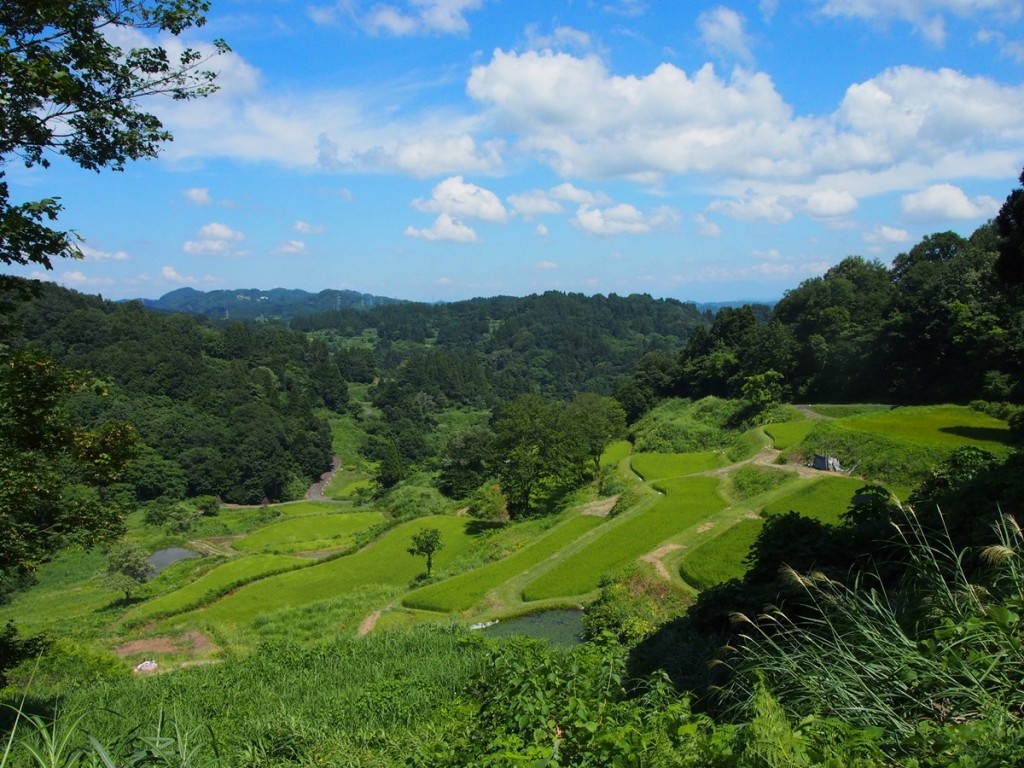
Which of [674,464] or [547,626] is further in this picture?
[674,464]

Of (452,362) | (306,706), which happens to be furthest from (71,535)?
(452,362)

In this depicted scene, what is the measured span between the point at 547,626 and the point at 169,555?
156 feet

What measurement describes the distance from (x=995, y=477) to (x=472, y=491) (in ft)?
160

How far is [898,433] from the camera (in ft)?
90.9

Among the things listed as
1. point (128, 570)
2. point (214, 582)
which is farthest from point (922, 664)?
point (128, 570)

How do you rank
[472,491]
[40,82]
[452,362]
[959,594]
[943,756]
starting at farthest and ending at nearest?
1. [452,362]
2. [472,491]
3. [40,82]
4. [959,594]
5. [943,756]

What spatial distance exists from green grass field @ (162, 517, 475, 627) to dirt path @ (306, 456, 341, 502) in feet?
167

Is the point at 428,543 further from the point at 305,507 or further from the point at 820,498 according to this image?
the point at 305,507

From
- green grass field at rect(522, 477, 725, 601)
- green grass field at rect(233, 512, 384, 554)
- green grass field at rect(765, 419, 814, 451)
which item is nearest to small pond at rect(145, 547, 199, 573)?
green grass field at rect(233, 512, 384, 554)

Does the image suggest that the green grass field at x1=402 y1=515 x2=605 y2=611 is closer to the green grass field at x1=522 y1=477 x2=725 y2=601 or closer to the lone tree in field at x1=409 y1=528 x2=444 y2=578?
the green grass field at x1=522 y1=477 x2=725 y2=601

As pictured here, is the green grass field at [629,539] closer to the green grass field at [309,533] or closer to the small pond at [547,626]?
the small pond at [547,626]

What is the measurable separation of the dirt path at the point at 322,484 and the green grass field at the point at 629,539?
216ft

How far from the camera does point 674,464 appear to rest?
3875cm

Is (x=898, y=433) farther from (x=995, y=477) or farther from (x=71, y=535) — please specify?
(x=71, y=535)
